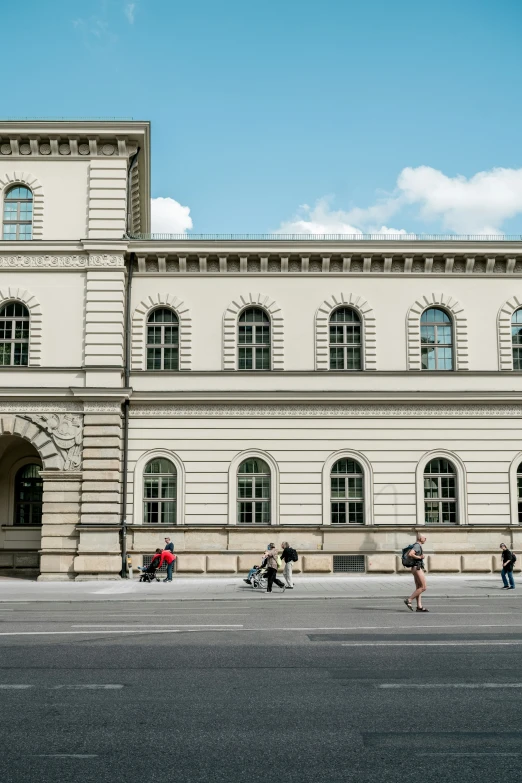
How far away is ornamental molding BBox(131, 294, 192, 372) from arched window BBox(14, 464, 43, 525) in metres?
6.37

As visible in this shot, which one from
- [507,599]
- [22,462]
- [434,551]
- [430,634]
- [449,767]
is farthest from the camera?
[22,462]

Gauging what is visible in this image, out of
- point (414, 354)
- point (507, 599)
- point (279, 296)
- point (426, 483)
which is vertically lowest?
point (507, 599)

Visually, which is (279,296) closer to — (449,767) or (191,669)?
(191,669)

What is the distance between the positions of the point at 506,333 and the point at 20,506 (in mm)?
20538

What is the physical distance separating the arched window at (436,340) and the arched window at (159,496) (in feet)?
35.4

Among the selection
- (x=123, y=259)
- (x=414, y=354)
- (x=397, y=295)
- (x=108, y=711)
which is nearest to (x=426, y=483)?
(x=414, y=354)

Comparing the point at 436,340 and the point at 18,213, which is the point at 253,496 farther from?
the point at 18,213

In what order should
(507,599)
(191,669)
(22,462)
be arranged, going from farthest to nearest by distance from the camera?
(22,462), (507,599), (191,669)

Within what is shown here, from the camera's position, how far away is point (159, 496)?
31422mm

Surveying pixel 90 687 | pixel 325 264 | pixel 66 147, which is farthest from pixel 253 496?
pixel 90 687

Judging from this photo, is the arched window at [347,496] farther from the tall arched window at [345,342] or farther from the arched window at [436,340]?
the arched window at [436,340]

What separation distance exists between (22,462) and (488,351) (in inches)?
752

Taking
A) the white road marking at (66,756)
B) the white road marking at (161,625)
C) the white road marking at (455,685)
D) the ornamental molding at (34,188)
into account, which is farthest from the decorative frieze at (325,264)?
the white road marking at (66,756)

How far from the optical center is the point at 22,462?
33.6 meters
